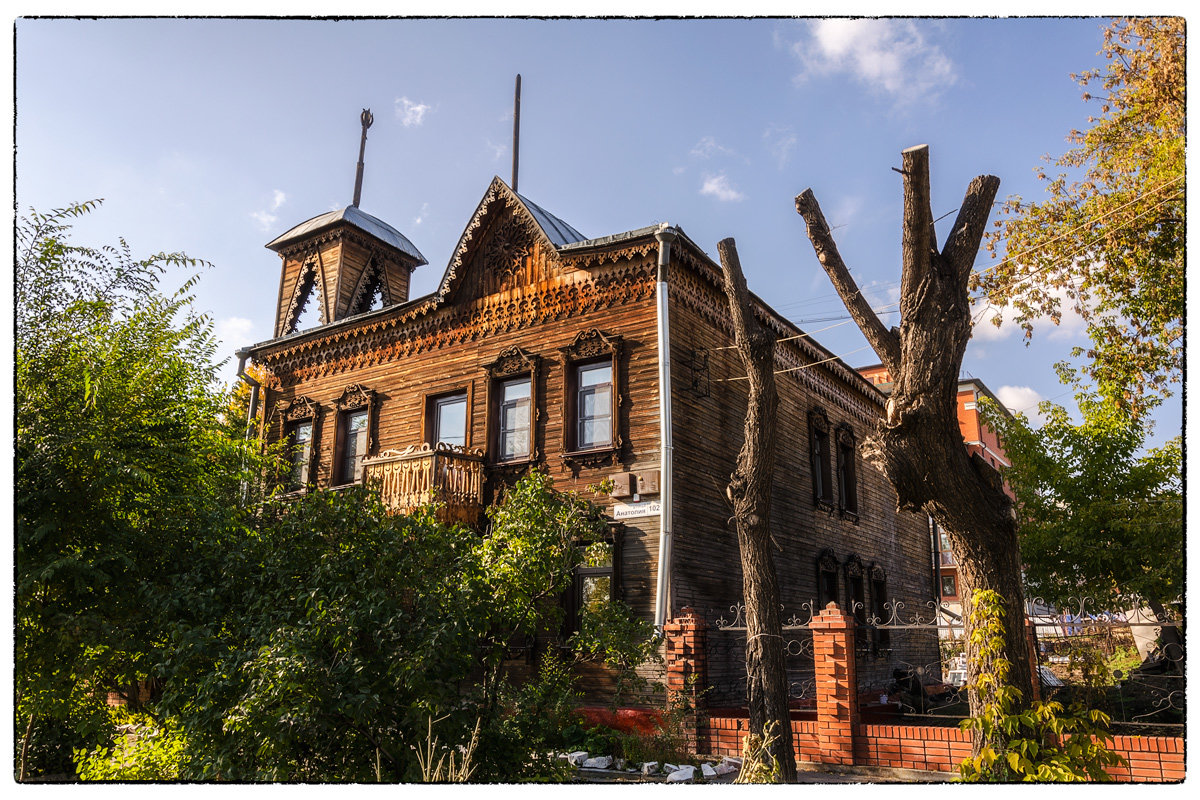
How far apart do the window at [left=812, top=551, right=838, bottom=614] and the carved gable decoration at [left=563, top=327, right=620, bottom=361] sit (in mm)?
6070

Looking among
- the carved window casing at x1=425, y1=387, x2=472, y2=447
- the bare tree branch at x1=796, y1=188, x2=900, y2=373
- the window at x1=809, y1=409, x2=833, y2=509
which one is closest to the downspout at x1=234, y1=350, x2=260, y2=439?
the carved window casing at x1=425, y1=387, x2=472, y2=447

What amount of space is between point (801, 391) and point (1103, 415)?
794cm

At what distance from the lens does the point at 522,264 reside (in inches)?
549

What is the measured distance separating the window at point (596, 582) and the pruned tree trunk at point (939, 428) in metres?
5.81

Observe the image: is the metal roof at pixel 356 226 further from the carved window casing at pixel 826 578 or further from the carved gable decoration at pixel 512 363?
the carved window casing at pixel 826 578

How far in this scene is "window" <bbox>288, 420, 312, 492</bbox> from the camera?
Answer: 1561 centimetres

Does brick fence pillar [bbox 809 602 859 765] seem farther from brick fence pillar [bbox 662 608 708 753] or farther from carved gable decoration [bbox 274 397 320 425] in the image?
carved gable decoration [bbox 274 397 320 425]

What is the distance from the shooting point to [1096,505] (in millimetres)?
10219

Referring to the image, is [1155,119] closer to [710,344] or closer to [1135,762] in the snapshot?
[1135,762]

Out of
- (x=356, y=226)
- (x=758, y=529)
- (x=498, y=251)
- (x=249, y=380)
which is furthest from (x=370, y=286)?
(x=758, y=529)

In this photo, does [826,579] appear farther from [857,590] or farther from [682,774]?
[682,774]

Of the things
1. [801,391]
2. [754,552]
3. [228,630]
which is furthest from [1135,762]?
[801,391]

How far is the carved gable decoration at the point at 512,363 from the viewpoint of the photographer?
1345 centimetres

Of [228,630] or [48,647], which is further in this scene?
[228,630]
